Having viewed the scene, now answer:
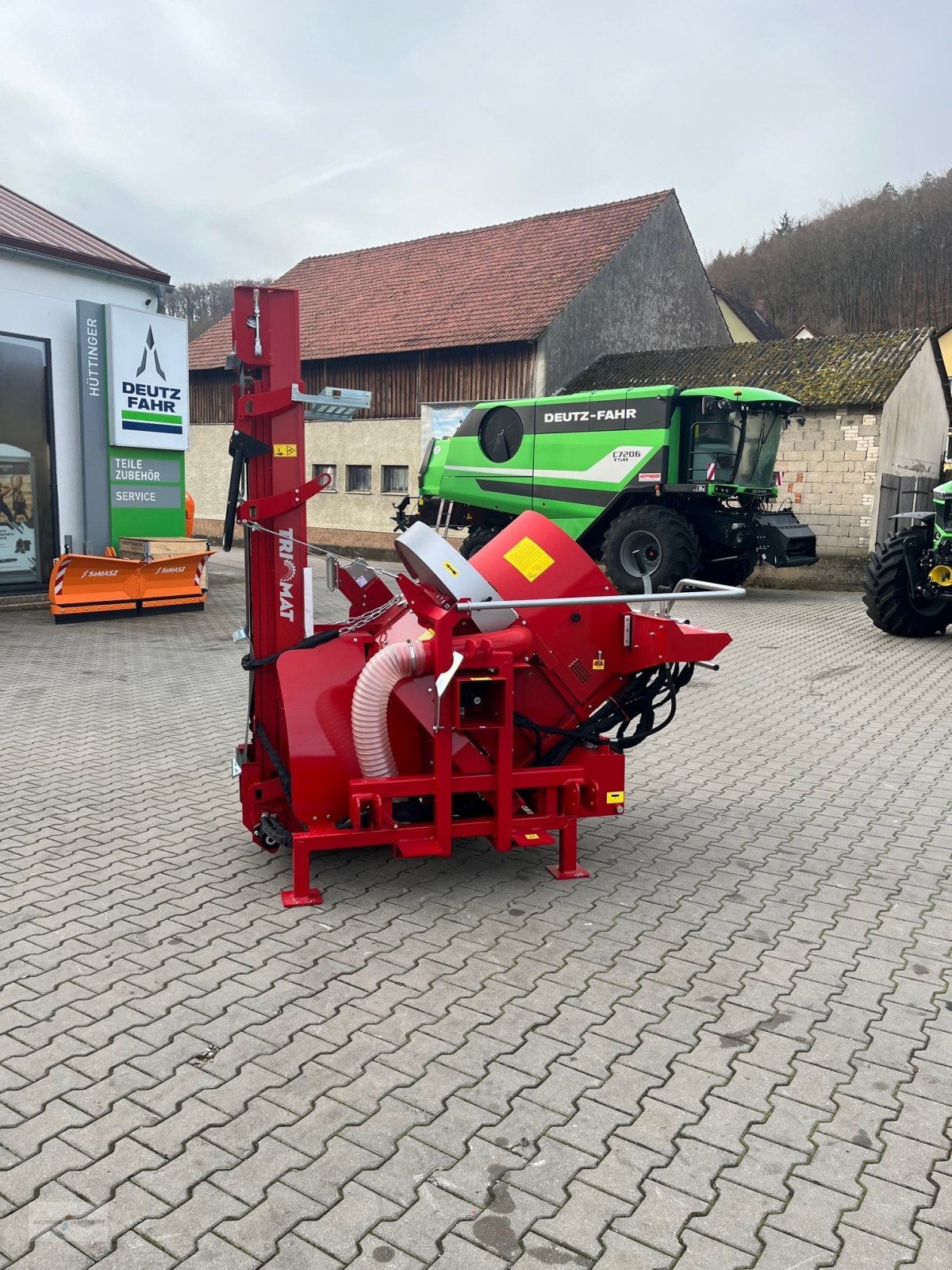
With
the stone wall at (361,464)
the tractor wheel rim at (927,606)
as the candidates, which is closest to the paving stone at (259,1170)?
the tractor wheel rim at (927,606)

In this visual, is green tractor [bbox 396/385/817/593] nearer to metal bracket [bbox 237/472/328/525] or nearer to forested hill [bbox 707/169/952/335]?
metal bracket [bbox 237/472/328/525]

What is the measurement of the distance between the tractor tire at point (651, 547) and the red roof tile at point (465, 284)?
289 inches

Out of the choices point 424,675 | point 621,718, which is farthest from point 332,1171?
point 621,718

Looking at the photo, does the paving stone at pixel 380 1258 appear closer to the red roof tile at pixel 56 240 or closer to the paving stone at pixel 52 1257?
the paving stone at pixel 52 1257

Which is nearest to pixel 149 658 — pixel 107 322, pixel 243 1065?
pixel 107 322

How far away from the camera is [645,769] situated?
6.50 m

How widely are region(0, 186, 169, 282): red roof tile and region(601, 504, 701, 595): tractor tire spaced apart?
24.4ft

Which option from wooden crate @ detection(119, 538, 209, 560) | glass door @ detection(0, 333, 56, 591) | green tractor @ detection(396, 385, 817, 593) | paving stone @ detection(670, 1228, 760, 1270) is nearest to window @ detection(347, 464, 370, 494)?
green tractor @ detection(396, 385, 817, 593)

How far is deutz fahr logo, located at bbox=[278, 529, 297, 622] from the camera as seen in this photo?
4602 mm

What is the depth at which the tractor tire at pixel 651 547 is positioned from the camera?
1466 centimetres

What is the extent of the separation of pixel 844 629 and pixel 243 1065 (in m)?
11.1

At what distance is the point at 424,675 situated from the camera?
424cm

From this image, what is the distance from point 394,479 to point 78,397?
1113cm

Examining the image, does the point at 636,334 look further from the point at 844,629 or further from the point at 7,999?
the point at 7,999
